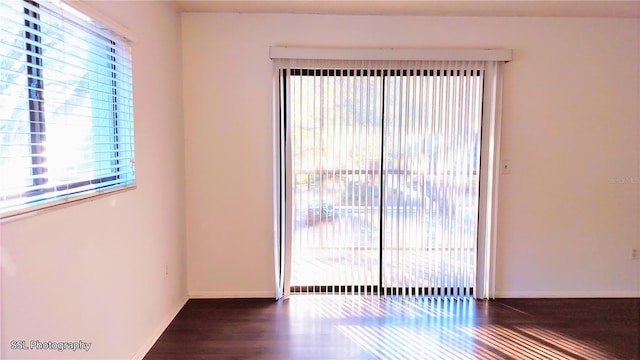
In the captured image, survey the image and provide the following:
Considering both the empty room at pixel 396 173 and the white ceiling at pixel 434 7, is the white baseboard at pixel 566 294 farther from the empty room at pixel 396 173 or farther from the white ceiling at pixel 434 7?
the white ceiling at pixel 434 7

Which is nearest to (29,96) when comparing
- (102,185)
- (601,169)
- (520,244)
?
(102,185)

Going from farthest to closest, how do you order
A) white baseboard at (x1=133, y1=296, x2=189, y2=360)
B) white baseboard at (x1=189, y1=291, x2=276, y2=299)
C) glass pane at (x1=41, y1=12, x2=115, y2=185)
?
white baseboard at (x1=189, y1=291, x2=276, y2=299) < white baseboard at (x1=133, y1=296, x2=189, y2=360) < glass pane at (x1=41, y1=12, x2=115, y2=185)

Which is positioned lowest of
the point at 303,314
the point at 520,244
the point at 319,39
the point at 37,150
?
the point at 303,314

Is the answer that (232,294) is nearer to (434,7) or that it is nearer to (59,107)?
(59,107)

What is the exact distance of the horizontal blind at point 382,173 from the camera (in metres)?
2.91

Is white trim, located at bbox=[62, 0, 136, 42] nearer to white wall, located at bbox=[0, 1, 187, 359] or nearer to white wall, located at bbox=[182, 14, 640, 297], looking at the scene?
white wall, located at bbox=[0, 1, 187, 359]

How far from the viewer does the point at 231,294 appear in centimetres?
309

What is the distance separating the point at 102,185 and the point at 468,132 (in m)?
2.70

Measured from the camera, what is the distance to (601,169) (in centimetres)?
303

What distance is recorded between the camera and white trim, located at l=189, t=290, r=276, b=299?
307cm

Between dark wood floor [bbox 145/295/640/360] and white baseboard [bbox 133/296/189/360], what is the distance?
0.12ft

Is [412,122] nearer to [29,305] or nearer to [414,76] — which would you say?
[414,76]

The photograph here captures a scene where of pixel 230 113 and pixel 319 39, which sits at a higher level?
pixel 319 39

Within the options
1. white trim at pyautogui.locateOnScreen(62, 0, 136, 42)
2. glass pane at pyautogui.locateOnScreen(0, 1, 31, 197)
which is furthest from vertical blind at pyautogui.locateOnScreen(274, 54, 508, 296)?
glass pane at pyautogui.locateOnScreen(0, 1, 31, 197)
